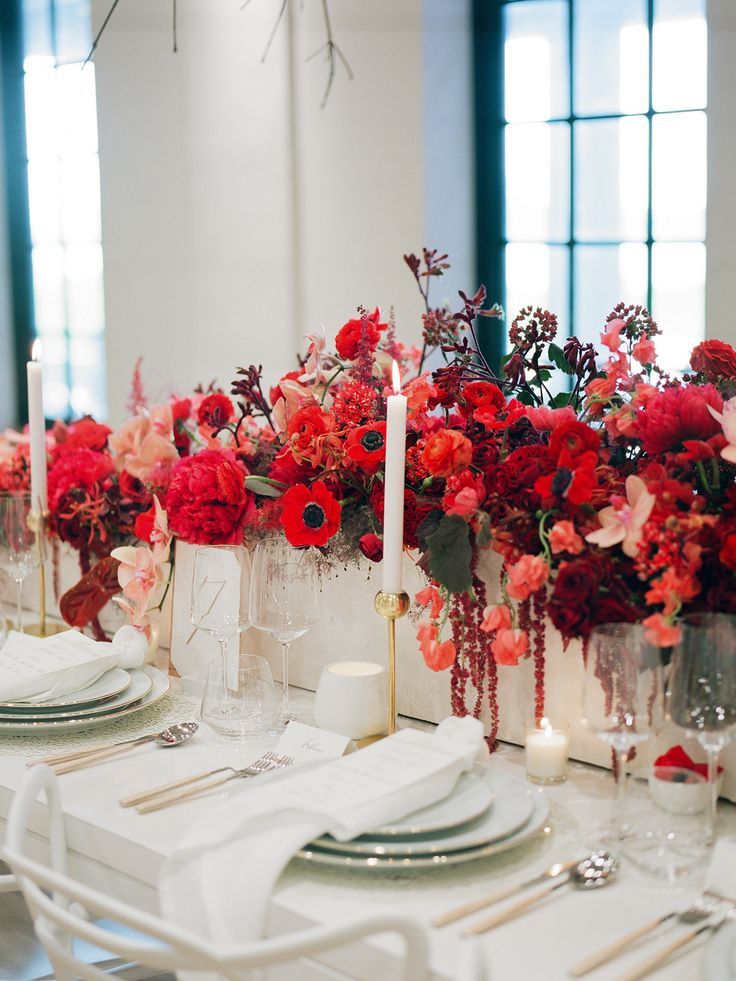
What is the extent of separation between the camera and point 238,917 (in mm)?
976

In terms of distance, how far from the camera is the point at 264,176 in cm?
323

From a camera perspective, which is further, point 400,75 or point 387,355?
point 400,75

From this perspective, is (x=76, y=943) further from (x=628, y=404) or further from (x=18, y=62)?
(x=18, y=62)

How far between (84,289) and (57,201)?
34cm

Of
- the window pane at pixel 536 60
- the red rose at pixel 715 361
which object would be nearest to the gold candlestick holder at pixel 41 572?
the red rose at pixel 715 361

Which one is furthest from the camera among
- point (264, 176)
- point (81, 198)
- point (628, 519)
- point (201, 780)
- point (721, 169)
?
point (81, 198)

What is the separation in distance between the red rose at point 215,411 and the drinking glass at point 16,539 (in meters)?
0.31

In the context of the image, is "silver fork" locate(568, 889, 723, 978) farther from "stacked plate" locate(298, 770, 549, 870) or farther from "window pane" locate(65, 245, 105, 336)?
"window pane" locate(65, 245, 105, 336)

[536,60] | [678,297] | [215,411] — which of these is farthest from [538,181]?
[215,411]

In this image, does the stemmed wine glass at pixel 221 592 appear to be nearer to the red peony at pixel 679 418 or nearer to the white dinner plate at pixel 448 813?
the white dinner plate at pixel 448 813

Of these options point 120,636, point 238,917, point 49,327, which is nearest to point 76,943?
point 120,636

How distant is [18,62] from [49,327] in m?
0.92

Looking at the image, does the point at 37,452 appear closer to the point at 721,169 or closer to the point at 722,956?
the point at 722,956

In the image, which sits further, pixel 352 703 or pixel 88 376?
pixel 88 376
